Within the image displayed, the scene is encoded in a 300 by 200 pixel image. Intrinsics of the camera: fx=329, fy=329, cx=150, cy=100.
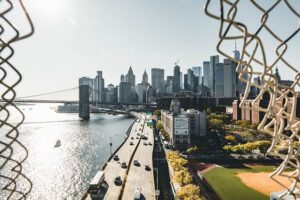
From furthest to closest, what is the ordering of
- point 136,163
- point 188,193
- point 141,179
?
point 136,163 → point 141,179 → point 188,193

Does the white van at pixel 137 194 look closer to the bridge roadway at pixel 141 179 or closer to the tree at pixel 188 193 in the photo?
the bridge roadway at pixel 141 179

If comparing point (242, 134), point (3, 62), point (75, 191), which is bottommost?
point (75, 191)

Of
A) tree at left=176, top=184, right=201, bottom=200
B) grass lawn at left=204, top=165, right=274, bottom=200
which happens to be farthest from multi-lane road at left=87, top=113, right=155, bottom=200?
grass lawn at left=204, top=165, right=274, bottom=200

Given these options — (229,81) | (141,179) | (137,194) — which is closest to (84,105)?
(229,81)

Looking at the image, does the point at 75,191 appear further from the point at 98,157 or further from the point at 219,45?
the point at 219,45

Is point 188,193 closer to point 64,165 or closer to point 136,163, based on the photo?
point 136,163

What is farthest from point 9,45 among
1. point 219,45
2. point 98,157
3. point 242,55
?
point 98,157
